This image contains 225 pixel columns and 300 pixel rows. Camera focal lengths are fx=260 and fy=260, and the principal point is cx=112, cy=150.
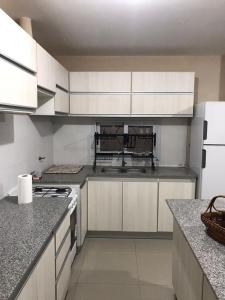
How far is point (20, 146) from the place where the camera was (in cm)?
266

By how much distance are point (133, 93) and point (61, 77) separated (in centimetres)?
96

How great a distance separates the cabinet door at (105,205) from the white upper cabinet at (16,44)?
1.77 m

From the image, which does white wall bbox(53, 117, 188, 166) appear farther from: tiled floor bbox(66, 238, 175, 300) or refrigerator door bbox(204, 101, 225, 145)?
tiled floor bbox(66, 238, 175, 300)

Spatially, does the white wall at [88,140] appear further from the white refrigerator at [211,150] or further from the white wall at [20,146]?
the white refrigerator at [211,150]

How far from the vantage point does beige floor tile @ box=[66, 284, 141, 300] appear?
230 centimetres

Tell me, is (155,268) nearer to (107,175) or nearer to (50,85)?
(107,175)

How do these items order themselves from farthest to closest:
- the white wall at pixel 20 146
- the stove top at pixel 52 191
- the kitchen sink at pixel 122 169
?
the kitchen sink at pixel 122 169
the stove top at pixel 52 191
the white wall at pixel 20 146

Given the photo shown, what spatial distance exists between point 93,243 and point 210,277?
2347 millimetres

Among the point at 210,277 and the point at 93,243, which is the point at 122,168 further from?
the point at 210,277

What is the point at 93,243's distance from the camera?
330 centimetres

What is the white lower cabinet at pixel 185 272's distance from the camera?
1.49 metres

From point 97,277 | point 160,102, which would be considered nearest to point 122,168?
point 160,102

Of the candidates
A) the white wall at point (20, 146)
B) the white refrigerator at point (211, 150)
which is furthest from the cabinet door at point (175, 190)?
the white wall at point (20, 146)

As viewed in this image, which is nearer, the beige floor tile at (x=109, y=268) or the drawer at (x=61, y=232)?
the drawer at (x=61, y=232)
